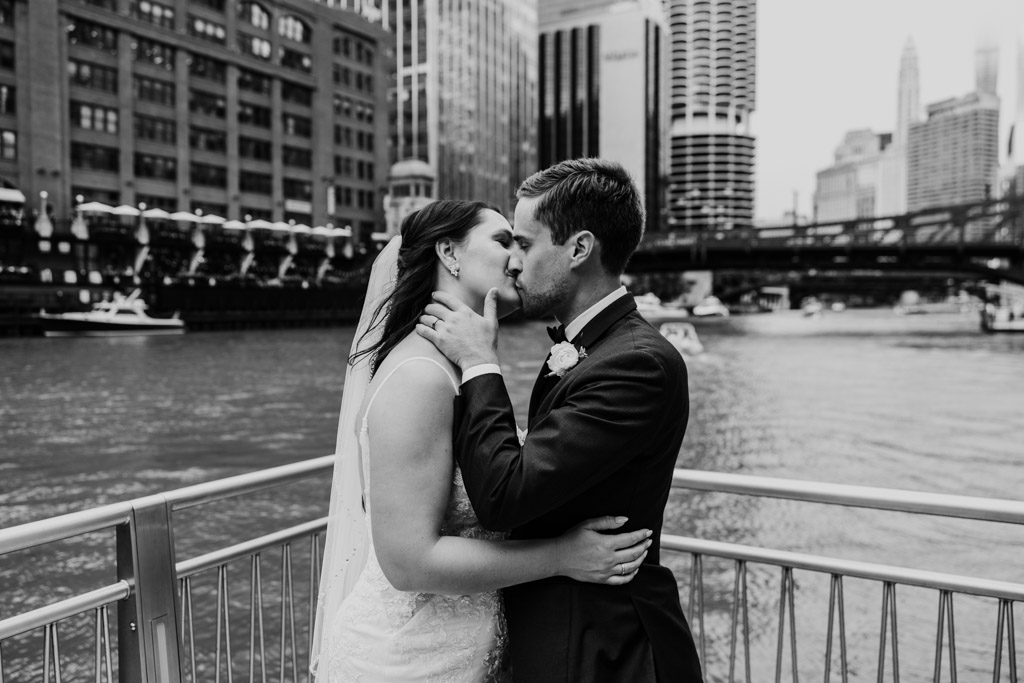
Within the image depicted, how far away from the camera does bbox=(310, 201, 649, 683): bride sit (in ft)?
6.54

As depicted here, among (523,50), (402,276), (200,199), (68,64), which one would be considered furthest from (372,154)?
(402,276)

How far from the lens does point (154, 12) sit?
209 ft

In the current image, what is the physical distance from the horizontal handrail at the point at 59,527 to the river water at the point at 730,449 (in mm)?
7019

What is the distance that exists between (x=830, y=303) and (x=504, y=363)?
14293cm

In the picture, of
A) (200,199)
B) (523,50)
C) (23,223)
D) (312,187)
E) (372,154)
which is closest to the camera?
(23,223)

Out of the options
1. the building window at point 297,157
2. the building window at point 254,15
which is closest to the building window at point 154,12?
the building window at point 254,15

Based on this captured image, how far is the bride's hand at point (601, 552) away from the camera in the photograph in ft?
6.41

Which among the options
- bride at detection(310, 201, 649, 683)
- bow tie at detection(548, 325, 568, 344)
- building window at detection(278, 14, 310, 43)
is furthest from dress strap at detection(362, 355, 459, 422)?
building window at detection(278, 14, 310, 43)

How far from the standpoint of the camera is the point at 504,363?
35031mm

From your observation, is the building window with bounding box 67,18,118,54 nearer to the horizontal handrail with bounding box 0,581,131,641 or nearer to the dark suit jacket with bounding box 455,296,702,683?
the horizontal handrail with bounding box 0,581,131,641

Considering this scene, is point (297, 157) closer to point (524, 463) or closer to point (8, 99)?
point (8, 99)

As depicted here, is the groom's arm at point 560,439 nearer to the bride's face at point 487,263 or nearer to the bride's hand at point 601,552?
the bride's hand at point 601,552

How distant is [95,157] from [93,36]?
8.28 metres

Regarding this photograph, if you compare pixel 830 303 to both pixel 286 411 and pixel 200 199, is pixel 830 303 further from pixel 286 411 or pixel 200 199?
pixel 286 411
